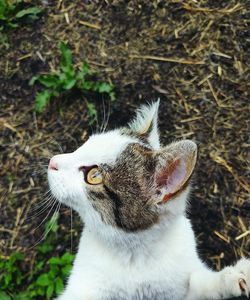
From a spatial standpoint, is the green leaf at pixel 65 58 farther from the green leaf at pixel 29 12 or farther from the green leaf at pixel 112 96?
the green leaf at pixel 29 12

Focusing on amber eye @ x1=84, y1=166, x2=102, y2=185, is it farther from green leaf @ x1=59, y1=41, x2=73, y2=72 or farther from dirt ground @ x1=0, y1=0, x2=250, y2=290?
green leaf @ x1=59, y1=41, x2=73, y2=72

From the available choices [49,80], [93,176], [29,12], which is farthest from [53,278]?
[29,12]

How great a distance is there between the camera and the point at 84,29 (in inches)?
131

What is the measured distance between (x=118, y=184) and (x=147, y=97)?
1.26 m

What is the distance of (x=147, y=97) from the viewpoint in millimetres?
3084

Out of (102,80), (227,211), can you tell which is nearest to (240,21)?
(102,80)

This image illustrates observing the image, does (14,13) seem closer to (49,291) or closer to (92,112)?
(92,112)

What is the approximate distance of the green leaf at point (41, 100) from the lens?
3.06 metres

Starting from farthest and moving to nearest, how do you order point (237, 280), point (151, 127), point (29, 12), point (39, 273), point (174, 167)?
point (29, 12), point (39, 273), point (151, 127), point (237, 280), point (174, 167)

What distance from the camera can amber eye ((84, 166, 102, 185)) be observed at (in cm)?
195

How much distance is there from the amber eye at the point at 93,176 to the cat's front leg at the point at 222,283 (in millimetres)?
631

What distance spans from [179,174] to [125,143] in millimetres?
363

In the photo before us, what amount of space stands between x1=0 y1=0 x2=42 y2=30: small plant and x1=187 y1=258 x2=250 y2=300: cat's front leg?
2.15 metres

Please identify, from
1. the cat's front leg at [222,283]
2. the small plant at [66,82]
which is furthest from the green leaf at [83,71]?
the cat's front leg at [222,283]
